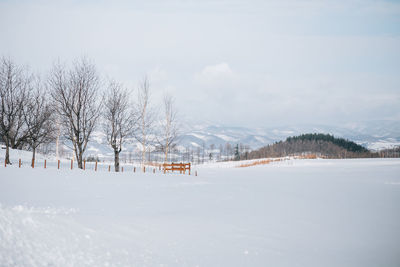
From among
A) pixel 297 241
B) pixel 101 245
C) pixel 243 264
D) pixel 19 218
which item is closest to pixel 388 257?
pixel 297 241

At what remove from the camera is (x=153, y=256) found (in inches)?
311

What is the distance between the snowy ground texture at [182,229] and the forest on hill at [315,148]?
12360 cm

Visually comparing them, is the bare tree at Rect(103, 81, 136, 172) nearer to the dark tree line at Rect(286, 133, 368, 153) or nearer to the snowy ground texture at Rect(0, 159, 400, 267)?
the snowy ground texture at Rect(0, 159, 400, 267)

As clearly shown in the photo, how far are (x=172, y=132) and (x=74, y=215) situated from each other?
26.9m

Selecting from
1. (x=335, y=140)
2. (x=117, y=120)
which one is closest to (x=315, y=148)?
Answer: (x=335, y=140)

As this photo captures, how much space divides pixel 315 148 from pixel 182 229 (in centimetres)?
13887

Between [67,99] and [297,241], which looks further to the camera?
[67,99]

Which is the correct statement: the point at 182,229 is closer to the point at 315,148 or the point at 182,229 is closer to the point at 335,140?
the point at 315,148

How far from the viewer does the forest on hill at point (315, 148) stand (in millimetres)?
130250

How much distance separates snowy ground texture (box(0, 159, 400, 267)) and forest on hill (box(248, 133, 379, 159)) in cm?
12360

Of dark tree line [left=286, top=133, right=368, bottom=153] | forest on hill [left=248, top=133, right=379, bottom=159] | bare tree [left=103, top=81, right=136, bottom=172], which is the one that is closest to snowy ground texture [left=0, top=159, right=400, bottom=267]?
bare tree [left=103, top=81, right=136, bottom=172]

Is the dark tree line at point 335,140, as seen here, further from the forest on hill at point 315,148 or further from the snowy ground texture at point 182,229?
the snowy ground texture at point 182,229

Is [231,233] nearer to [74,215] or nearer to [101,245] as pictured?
[101,245]

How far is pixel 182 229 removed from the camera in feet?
32.4
